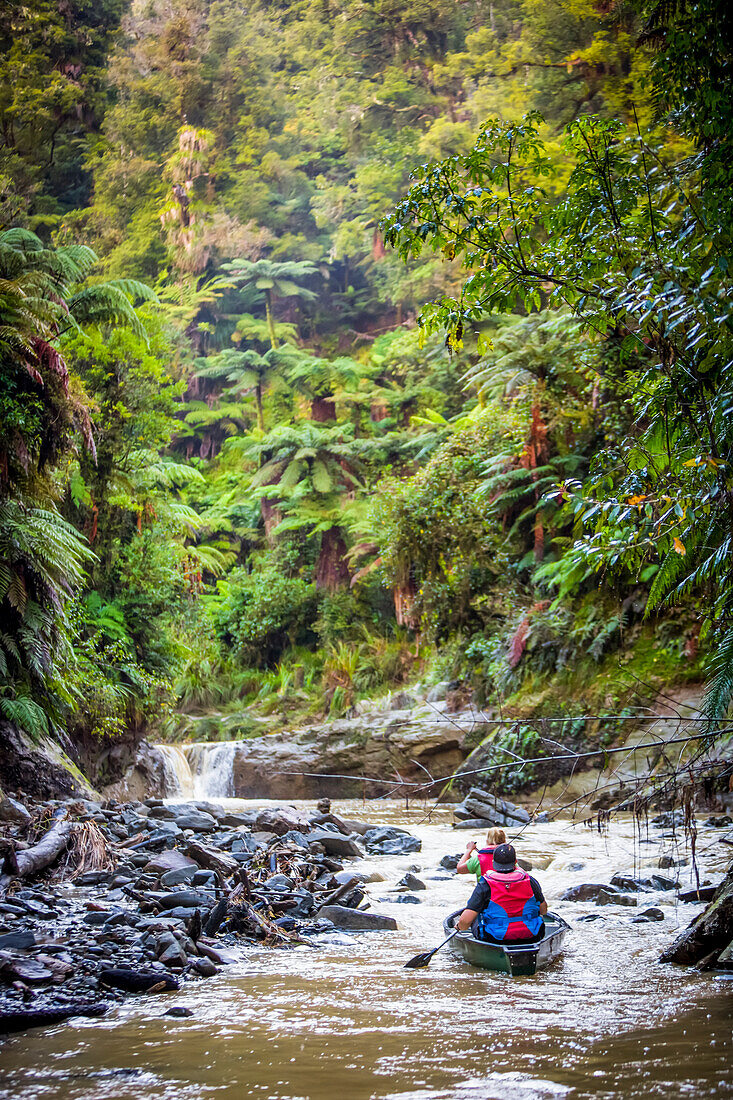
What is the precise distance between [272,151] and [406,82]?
21.7ft

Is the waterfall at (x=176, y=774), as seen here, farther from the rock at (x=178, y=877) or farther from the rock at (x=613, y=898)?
the rock at (x=613, y=898)

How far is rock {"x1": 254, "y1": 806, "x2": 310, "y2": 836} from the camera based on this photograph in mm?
8234

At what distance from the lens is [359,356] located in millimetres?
29719

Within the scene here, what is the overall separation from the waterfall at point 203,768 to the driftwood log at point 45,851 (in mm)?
8010

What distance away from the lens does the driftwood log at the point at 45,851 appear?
597cm

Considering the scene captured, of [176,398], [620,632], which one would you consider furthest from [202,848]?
[176,398]

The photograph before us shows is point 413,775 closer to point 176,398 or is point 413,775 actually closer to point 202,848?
point 202,848

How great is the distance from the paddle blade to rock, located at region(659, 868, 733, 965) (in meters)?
1.35

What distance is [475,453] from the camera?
50.1ft

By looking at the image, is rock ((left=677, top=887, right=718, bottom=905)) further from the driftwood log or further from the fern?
the driftwood log

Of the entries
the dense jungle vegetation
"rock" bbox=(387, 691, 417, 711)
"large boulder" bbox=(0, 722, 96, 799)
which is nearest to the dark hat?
the dense jungle vegetation

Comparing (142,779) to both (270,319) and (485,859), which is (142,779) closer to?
(485,859)

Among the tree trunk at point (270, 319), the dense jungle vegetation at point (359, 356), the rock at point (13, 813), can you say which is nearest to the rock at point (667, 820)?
the dense jungle vegetation at point (359, 356)

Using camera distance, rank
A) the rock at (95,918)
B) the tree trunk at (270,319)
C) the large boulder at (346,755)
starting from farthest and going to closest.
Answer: the tree trunk at (270,319) < the large boulder at (346,755) < the rock at (95,918)
